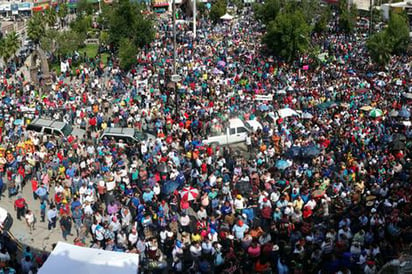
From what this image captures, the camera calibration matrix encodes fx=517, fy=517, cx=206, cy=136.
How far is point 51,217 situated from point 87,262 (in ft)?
18.0

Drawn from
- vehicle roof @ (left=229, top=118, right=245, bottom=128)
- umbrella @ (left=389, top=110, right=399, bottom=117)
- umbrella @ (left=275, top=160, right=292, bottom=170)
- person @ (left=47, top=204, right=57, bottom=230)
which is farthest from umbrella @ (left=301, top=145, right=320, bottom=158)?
person @ (left=47, top=204, right=57, bottom=230)

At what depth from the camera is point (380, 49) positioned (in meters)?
38.6

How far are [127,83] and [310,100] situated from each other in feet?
43.5

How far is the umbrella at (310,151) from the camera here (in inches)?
826

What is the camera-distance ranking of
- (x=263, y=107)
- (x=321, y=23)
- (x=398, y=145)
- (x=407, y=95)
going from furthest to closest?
(x=321, y=23) < (x=407, y=95) < (x=263, y=107) < (x=398, y=145)

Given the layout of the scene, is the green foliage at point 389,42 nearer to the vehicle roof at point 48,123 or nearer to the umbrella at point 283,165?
the umbrella at point 283,165

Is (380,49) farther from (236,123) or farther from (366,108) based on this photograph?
(236,123)

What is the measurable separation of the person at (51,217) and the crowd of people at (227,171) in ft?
0.43

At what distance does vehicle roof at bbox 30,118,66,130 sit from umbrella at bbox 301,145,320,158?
11.7 m

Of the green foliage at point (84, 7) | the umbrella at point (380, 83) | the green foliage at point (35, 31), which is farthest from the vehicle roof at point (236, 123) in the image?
the green foliage at point (84, 7)

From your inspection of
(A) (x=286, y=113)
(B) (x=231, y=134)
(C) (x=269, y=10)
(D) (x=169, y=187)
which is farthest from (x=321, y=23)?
(D) (x=169, y=187)

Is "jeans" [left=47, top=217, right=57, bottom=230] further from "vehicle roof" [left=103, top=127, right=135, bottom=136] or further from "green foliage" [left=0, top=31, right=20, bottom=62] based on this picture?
"green foliage" [left=0, top=31, right=20, bottom=62]

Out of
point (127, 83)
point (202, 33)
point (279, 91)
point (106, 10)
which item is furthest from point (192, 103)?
point (106, 10)

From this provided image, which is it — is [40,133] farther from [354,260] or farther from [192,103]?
[354,260]
